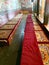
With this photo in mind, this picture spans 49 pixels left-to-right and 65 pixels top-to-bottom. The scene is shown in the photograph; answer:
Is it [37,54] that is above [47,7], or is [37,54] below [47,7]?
below

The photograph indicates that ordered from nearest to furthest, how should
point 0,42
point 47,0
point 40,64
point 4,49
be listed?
point 40,64, point 4,49, point 0,42, point 47,0

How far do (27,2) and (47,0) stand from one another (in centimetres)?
562

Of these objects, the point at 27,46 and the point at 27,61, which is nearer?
the point at 27,61

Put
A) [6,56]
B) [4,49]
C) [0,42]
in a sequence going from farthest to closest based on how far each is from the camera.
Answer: [0,42]
[4,49]
[6,56]

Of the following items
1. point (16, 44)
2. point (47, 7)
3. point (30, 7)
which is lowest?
point (30, 7)

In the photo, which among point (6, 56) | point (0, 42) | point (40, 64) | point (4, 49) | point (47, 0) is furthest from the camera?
point (47, 0)

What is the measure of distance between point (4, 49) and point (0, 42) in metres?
0.16

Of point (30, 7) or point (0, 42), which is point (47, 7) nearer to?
point (0, 42)

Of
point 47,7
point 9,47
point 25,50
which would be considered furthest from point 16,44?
point 47,7

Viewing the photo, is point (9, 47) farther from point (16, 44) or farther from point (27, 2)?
point (27, 2)

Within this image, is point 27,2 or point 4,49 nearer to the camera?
point 4,49

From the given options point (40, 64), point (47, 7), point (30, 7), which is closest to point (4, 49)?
point (40, 64)

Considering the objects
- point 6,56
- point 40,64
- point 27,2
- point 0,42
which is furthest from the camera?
point 27,2

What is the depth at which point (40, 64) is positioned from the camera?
1.02m
